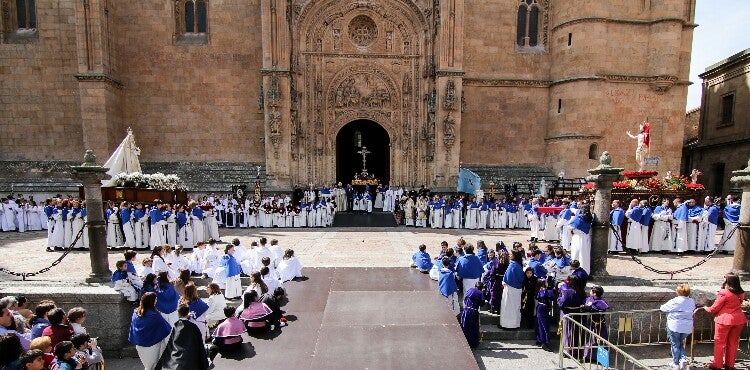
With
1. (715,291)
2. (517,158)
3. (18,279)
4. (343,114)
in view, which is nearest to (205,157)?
(343,114)

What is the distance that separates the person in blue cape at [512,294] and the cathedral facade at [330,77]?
43.6 feet

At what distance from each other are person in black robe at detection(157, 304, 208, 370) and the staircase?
61.8 ft

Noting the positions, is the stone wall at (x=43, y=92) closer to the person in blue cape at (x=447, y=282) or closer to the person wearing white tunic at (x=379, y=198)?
the person wearing white tunic at (x=379, y=198)

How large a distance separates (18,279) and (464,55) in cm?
2144

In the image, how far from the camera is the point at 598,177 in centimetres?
842

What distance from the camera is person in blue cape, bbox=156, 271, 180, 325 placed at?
6.84 meters

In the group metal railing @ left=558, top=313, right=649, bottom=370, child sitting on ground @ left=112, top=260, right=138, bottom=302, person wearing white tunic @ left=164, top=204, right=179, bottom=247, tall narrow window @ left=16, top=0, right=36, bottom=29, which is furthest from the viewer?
tall narrow window @ left=16, top=0, right=36, bottom=29

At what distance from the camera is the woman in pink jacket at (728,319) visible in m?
6.70

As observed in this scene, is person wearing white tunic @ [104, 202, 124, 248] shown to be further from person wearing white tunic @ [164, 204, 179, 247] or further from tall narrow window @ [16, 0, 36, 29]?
tall narrow window @ [16, 0, 36, 29]

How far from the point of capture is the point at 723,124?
25.3 m

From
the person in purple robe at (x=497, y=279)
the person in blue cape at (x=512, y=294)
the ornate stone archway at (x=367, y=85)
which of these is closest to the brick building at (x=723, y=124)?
the ornate stone archway at (x=367, y=85)

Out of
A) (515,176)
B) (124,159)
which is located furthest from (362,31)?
(124,159)

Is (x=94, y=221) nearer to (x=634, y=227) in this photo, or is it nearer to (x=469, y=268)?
(x=469, y=268)

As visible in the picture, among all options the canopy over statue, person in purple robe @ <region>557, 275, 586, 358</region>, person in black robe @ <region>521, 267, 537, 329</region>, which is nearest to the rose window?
the canopy over statue
